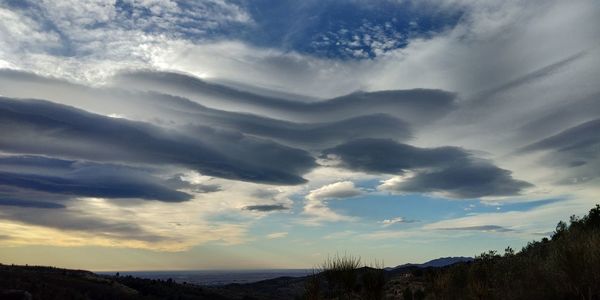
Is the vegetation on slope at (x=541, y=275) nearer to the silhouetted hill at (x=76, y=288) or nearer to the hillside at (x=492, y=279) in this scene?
the hillside at (x=492, y=279)

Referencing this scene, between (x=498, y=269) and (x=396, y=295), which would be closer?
(x=498, y=269)

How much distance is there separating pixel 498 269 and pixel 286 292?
10062cm

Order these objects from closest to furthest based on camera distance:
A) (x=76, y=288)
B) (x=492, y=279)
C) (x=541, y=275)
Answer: (x=541, y=275)
(x=492, y=279)
(x=76, y=288)

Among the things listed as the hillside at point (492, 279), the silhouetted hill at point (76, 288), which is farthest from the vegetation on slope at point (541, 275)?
the silhouetted hill at point (76, 288)

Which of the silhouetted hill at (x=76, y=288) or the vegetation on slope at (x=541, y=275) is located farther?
the silhouetted hill at (x=76, y=288)

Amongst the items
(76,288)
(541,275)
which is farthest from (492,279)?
(76,288)

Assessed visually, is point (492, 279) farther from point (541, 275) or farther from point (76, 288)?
point (76, 288)

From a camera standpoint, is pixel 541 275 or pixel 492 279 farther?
pixel 492 279

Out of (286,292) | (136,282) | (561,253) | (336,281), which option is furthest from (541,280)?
(286,292)

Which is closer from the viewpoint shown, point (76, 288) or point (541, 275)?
point (541, 275)

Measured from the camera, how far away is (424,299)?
38250 mm

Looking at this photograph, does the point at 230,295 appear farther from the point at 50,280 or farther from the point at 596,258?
the point at 596,258

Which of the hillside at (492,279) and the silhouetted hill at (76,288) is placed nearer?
the hillside at (492,279)

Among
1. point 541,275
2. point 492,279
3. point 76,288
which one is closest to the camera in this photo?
point 541,275
